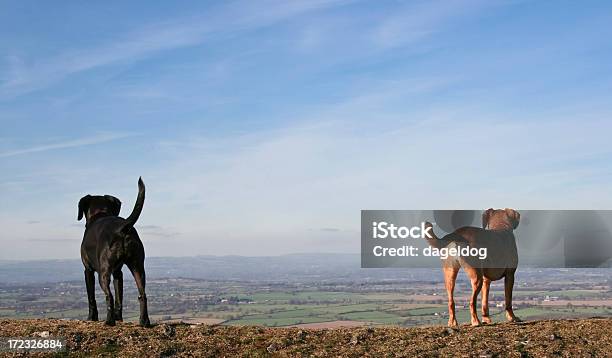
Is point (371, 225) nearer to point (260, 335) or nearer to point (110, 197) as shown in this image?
point (260, 335)

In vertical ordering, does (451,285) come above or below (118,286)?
Result: below

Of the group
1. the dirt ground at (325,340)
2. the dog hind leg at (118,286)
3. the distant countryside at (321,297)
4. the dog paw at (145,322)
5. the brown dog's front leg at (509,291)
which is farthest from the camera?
the distant countryside at (321,297)

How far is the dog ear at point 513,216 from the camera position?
1780 centimetres

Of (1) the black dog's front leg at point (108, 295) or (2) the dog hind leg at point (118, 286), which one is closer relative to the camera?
(1) the black dog's front leg at point (108, 295)

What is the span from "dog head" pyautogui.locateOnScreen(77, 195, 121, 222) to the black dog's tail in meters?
2.68

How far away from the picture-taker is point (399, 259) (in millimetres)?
18281

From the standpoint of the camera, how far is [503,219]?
1780 centimetres

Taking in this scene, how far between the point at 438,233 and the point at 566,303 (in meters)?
16.6

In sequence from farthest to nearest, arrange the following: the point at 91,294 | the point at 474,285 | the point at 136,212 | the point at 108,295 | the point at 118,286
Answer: the point at 91,294, the point at 474,285, the point at 118,286, the point at 108,295, the point at 136,212

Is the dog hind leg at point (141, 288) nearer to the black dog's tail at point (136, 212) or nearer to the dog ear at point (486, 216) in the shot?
the black dog's tail at point (136, 212)

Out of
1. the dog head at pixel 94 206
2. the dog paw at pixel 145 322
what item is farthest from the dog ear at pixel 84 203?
the dog paw at pixel 145 322

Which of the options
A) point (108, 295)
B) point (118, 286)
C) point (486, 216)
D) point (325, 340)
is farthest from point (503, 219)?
point (108, 295)

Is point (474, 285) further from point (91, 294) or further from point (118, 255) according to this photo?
point (91, 294)

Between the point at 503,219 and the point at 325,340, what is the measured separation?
20.5 feet
